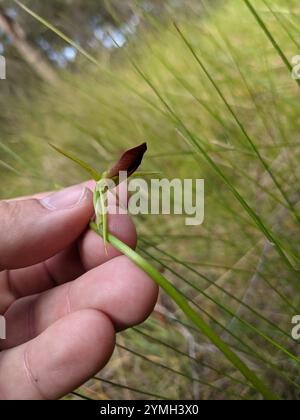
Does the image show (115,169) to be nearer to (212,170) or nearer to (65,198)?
(65,198)

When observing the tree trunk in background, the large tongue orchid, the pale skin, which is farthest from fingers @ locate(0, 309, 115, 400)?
the tree trunk in background

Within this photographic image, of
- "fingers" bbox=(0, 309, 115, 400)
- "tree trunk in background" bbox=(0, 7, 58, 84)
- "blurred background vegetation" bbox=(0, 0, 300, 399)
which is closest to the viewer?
"fingers" bbox=(0, 309, 115, 400)

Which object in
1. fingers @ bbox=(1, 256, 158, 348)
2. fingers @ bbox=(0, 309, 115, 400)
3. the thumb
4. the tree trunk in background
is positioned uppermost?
the tree trunk in background

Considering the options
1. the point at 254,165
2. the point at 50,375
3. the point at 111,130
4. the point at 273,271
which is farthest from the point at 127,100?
the point at 50,375

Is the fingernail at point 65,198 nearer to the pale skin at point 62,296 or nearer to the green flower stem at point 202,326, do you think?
the pale skin at point 62,296

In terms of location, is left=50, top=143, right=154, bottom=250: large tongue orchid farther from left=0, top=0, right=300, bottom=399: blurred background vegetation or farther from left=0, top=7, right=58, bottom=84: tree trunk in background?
left=0, top=7, right=58, bottom=84: tree trunk in background

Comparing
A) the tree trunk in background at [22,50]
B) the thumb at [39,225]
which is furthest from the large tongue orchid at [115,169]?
the tree trunk in background at [22,50]

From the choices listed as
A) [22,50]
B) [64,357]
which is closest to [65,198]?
[64,357]

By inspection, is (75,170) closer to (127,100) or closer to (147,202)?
(127,100)
